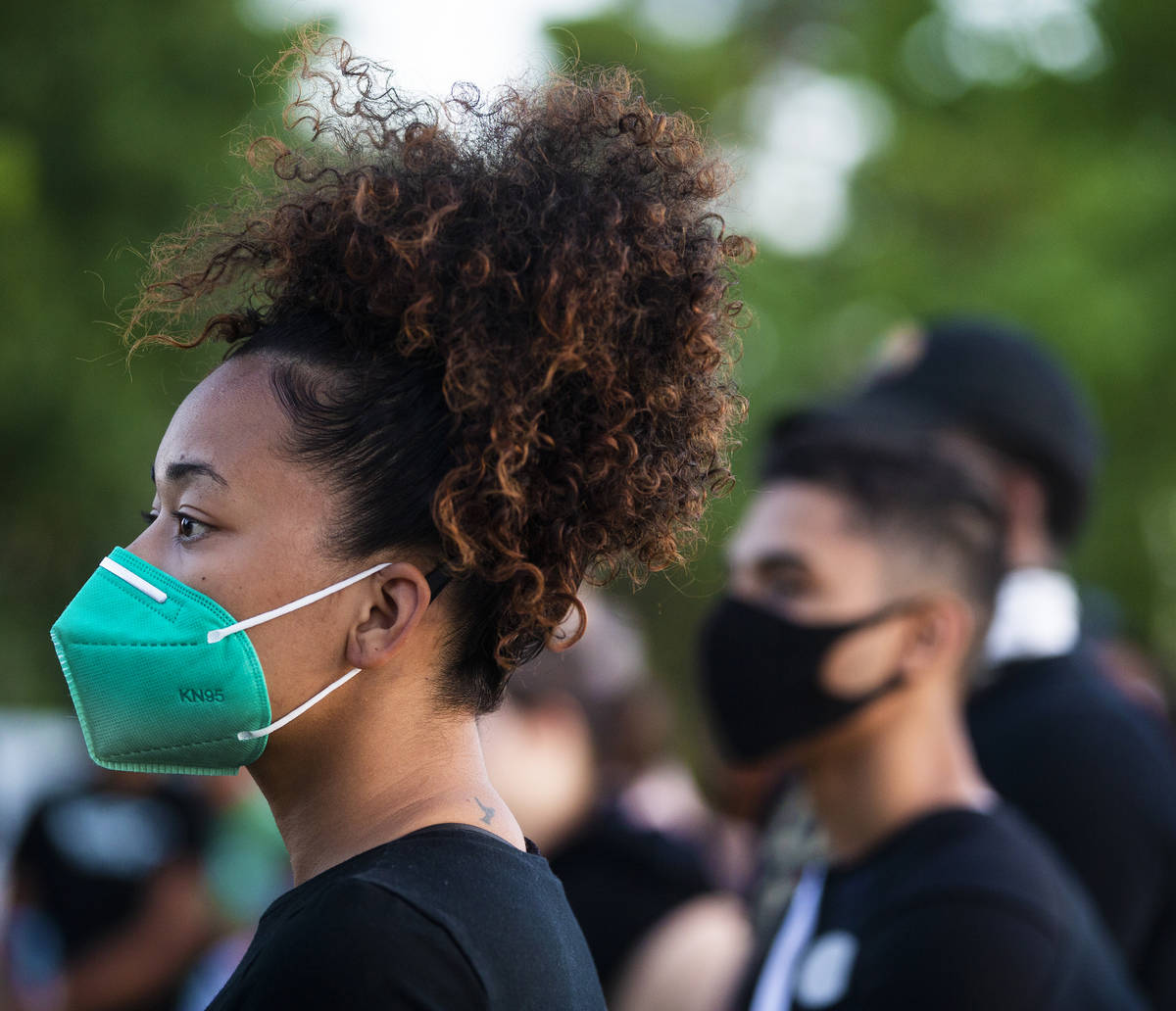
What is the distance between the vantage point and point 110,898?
4.86 m

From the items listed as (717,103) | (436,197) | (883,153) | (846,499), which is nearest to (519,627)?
(436,197)

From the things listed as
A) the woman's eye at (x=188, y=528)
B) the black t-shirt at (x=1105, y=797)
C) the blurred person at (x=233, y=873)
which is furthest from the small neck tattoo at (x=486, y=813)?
the blurred person at (x=233, y=873)

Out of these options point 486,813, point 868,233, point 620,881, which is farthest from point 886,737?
point 868,233

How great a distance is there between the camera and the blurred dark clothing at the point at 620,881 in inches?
138

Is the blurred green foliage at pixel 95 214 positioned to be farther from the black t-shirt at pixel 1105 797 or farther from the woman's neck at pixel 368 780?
the black t-shirt at pixel 1105 797

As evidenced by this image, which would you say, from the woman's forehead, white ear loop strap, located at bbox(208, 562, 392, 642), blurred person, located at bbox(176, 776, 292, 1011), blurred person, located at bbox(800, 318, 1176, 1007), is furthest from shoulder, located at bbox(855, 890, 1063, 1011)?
blurred person, located at bbox(176, 776, 292, 1011)

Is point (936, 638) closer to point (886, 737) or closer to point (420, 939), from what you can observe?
point (886, 737)

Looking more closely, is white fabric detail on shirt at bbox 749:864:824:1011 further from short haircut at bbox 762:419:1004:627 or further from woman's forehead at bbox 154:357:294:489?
woman's forehead at bbox 154:357:294:489

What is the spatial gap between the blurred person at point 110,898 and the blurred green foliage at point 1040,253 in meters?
5.51

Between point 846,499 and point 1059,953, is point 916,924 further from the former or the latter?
point 846,499

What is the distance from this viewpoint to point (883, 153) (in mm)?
12508

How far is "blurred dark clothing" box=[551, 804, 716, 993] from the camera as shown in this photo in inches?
138

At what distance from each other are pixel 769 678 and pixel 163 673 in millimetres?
1907

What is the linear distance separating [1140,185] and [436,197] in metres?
10.5
